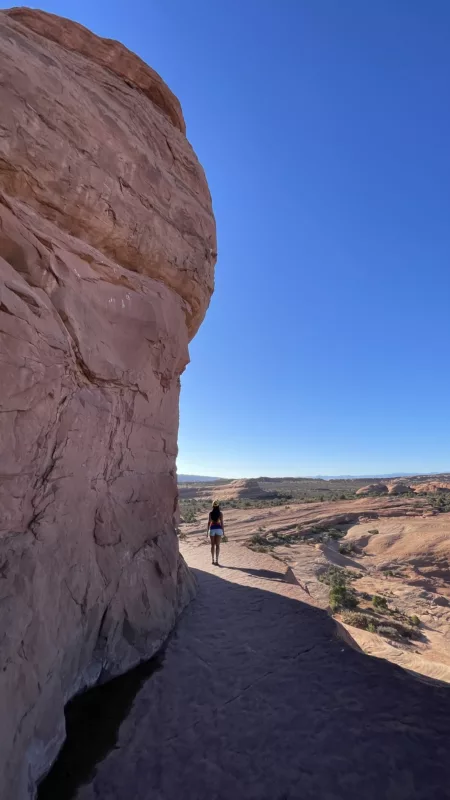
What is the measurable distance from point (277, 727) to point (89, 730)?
2.44 meters

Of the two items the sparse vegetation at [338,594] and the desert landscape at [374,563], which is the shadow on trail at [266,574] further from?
the sparse vegetation at [338,594]

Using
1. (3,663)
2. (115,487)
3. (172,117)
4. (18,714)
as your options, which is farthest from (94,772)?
(172,117)

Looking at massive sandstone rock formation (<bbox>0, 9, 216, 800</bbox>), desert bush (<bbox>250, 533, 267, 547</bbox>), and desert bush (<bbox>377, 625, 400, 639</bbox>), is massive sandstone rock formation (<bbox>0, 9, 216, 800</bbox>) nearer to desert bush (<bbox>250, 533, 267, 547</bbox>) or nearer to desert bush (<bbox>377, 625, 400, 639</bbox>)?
desert bush (<bbox>377, 625, 400, 639</bbox>)

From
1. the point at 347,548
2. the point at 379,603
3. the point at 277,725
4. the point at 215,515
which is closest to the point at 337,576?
the point at 379,603

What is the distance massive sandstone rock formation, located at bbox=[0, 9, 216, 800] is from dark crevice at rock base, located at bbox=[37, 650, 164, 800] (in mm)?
230

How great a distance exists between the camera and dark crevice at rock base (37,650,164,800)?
4219mm

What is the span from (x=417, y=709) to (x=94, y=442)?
609 cm

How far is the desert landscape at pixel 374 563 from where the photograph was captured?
424 inches

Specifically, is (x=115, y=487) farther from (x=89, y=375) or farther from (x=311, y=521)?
(x=311, y=521)

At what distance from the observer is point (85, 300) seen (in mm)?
6168

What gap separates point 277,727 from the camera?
16.9 ft

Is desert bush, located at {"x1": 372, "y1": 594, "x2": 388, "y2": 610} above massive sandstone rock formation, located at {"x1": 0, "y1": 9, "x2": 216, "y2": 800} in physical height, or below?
below

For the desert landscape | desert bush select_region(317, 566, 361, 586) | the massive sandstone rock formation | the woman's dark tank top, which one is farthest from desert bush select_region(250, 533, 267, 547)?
the massive sandstone rock formation

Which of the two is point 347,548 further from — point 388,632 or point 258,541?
point 388,632
